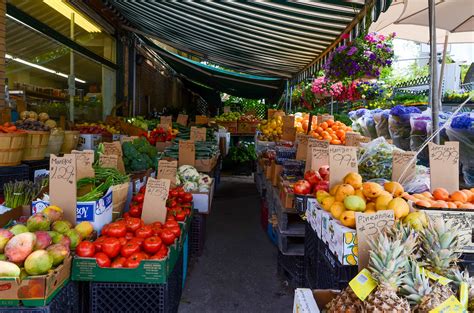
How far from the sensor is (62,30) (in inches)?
298

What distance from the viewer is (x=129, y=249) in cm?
254

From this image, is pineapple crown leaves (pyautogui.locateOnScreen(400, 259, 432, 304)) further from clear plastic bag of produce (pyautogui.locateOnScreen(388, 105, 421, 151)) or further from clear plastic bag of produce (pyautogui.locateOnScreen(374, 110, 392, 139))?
clear plastic bag of produce (pyautogui.locateOnScreen(374, 110, 392, 139))

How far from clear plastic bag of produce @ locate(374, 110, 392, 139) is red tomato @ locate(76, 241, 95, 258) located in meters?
5.08

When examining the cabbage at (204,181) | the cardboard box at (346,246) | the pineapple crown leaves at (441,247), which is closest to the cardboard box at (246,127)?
the cabbage at (204,181)

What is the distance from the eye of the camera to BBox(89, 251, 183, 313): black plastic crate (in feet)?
8.02

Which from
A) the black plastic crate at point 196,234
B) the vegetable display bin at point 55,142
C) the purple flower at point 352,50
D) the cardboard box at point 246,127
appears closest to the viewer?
the black plastic crate at point 196,234

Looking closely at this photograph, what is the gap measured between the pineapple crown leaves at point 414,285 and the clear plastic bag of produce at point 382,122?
5.06 m

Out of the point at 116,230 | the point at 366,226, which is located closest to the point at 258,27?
the point at 116,230

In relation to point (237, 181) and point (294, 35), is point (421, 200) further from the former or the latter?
point (237, 181)

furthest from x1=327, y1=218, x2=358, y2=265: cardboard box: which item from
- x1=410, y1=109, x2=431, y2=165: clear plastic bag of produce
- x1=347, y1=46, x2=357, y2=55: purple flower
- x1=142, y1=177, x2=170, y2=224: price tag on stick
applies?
x1=347, y1=46, x2=357, y2=55: purple flower

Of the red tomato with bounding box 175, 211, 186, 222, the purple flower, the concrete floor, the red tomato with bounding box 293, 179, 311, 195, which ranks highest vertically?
the purple flower

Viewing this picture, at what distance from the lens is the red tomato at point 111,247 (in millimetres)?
2508

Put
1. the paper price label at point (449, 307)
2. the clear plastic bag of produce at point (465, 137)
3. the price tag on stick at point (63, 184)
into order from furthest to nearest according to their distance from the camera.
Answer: the clear plastic bag of produce at point (465, 137) < the price tag on stick at point (63, 184) < the paper price label at point (449, 307)

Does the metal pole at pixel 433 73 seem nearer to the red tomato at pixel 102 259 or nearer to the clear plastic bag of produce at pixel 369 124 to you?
the red tomato at pixel 102 259
